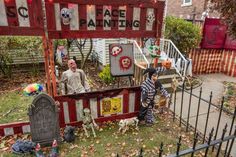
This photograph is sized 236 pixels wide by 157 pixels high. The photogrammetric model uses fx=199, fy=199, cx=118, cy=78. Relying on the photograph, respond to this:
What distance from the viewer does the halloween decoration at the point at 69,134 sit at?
→ 4785 millimetres

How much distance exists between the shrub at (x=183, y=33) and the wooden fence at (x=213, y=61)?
690 mm

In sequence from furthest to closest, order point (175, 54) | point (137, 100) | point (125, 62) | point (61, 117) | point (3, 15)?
point (175, 54) < point (125, 62) < point (137, 100) < point (61, 117) < point (3, 15)

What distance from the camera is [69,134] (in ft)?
15.7

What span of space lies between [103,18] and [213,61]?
28.6 feet

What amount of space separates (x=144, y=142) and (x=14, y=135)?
10.7 ft

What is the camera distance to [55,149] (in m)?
4.25

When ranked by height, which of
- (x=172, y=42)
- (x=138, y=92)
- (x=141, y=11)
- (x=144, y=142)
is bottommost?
(x=144, y=142)

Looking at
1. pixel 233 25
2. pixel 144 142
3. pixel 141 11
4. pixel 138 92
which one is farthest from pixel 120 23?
pixel 233 25

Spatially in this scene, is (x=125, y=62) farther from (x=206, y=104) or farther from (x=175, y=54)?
(x=175, y=54)

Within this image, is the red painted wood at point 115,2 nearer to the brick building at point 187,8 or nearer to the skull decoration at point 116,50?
the skull decoration at point 116,50

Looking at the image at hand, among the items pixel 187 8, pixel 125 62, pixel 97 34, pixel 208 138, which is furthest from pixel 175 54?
pixel 187 8

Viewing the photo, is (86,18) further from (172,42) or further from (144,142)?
(172,42)

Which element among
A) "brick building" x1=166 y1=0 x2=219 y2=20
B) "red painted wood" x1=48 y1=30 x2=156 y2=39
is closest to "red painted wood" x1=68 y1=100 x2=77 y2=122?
"red painted wood" x1=48 y1=30 x2=156 y2=39

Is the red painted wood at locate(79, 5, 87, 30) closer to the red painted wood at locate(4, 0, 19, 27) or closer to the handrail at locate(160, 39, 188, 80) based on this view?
the red painted wood at locate(4, 0, 19, 27)
